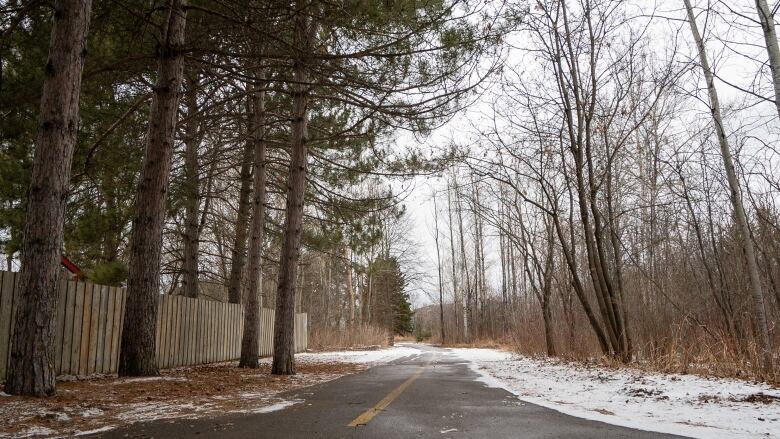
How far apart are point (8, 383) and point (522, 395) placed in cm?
625

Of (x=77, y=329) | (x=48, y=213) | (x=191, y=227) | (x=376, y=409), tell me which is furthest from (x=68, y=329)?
(x=191, y=227)

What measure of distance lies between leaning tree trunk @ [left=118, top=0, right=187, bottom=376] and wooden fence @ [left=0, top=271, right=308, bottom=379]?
3.52 feet

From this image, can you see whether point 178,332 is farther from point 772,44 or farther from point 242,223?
point 772,44

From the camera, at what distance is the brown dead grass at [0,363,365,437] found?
14.5 ft

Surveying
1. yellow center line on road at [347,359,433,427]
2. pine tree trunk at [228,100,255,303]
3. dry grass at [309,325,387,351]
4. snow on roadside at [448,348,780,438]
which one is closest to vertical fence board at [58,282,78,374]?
yellow center line on road at [347,359,433,427]

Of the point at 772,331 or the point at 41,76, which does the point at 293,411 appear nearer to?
the point at 41,76

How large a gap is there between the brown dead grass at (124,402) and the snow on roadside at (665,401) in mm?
3740

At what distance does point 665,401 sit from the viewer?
589cm

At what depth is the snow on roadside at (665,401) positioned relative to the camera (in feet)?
14.3

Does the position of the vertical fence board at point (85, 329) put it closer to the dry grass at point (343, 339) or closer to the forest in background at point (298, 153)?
the forest in background at point (298, 153)

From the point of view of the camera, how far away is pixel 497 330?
3816 cm

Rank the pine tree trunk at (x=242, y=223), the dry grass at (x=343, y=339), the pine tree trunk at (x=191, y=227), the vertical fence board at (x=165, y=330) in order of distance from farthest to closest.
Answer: the dry grass at (x=343, y=339) < the pine tree trunk at (x=242, y=223) < the pine tree trunk at (x=191, y=227) < the vertical fence board at (x=165, y=330)

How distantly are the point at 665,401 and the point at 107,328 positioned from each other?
353 inches

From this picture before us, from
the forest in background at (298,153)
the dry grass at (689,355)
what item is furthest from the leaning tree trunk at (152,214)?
the dry grass at (689,355)
